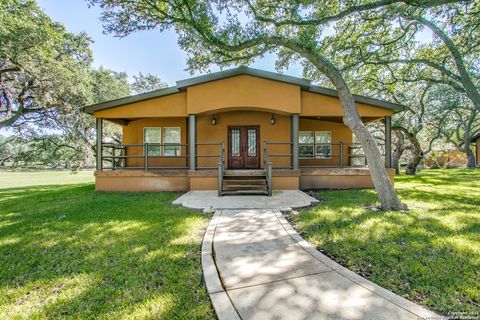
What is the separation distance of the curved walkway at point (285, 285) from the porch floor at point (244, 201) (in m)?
2.18

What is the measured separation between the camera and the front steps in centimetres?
808

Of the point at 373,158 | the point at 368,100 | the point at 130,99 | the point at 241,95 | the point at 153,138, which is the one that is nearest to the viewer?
the point at 373,158

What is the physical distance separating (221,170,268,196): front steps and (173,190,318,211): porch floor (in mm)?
301

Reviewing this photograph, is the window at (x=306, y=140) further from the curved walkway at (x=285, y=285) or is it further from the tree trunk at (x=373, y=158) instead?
the curved walkway at (x=285, y=285)

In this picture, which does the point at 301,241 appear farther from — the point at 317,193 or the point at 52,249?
the point at 317,193

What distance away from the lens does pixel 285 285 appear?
102 inches

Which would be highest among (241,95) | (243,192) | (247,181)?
(241,95)

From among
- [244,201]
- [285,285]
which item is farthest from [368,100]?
[285,285]

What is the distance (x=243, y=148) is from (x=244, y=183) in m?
2.64

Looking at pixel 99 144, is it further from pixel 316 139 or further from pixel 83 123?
pixel 316 139

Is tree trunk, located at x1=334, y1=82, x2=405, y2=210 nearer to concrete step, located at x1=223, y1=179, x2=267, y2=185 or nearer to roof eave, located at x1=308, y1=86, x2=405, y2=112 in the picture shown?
roof eave, located at x1=308, y1=86, x2=405, y2=112

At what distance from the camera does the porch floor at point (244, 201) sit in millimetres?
6373

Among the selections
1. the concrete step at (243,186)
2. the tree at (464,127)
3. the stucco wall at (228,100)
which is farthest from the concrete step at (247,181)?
the tree at (464,127)

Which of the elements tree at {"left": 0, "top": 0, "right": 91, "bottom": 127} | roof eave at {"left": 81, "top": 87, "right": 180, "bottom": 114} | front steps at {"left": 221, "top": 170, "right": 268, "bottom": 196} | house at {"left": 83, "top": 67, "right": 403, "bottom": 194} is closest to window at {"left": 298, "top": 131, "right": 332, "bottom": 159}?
house at {"left": 83, "top": 67, "right": 403, "bottom": 194}
